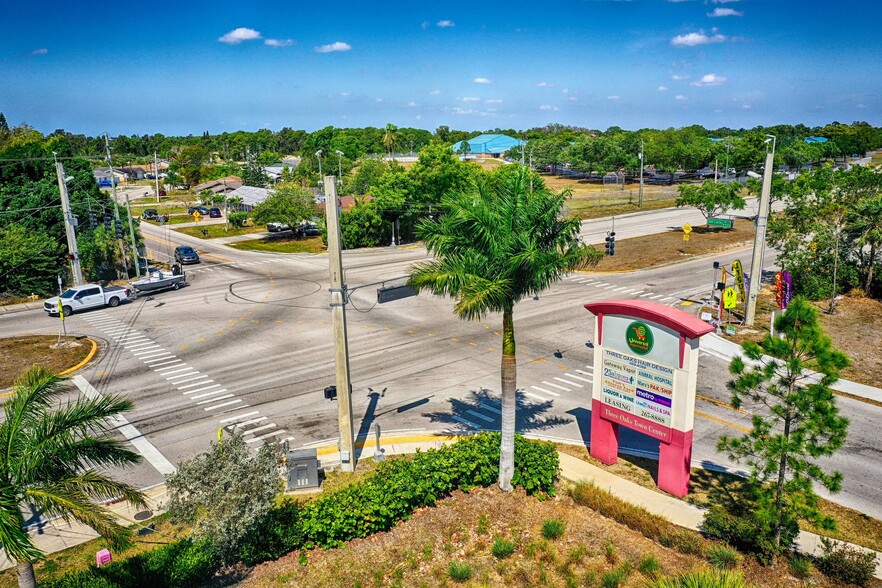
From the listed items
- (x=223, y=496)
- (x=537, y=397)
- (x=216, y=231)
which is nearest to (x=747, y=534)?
(x=537, y=397)

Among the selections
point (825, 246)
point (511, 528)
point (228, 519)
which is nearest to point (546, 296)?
point (825, 246)

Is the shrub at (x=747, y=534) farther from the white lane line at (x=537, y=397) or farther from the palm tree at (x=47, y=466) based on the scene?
the palm tree at (x=47, y=466)

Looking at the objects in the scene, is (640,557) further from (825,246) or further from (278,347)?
(825,246)

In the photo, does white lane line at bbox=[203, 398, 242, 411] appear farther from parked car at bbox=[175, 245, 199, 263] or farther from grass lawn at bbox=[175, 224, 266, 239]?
Result: grass lawn at bbox=[175, 224, 266, 239]

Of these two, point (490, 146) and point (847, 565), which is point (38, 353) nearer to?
point (847, 565)

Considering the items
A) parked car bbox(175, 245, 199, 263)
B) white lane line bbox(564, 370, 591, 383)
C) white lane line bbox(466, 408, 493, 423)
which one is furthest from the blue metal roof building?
white lane line bbox(466, 408, 493, 423)

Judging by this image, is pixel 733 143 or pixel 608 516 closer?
pixel 608 516

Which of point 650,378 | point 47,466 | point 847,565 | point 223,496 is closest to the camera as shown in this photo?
point 47,466
